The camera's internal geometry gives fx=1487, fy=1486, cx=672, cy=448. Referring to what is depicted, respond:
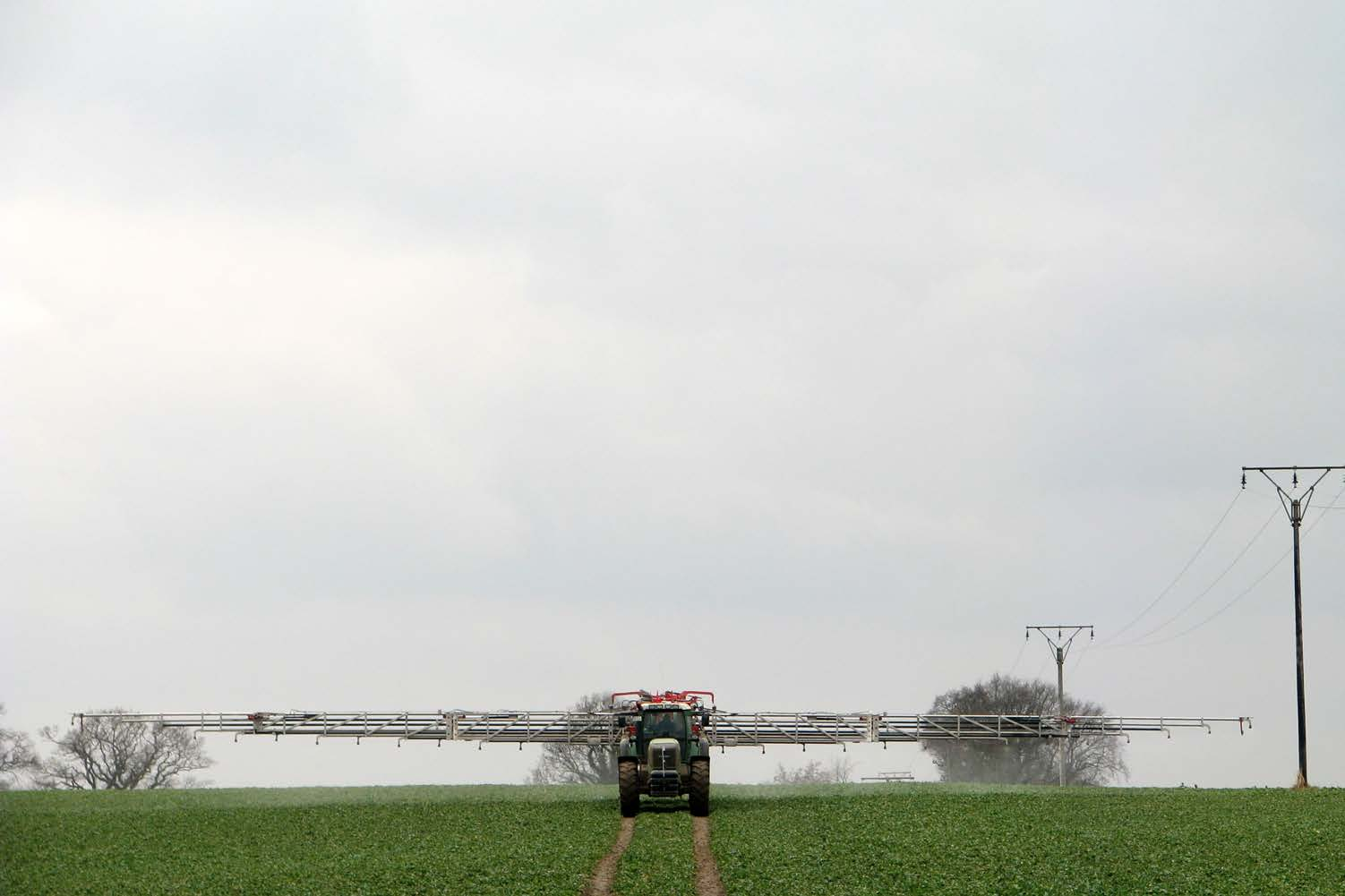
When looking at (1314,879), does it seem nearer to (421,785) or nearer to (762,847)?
(762,847)

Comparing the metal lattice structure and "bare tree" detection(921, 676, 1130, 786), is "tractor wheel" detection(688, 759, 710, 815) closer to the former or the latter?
the metal lattice structure

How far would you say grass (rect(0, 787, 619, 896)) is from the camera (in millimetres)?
34000

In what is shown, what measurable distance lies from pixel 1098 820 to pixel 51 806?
38.0 metres

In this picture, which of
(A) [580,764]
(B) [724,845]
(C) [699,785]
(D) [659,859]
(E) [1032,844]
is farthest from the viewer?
(A) [580,764]

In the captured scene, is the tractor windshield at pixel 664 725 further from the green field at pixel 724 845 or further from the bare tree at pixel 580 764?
the bare tree at pixel 580 764

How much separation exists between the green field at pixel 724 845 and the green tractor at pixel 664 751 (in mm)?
998

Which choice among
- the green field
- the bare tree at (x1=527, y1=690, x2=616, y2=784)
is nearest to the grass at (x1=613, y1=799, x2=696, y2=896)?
the green field

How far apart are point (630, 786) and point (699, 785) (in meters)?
2.16

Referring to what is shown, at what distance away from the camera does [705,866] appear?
3547 centimetres

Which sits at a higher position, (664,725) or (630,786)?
(664,725)

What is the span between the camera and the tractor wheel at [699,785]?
45.2 meters

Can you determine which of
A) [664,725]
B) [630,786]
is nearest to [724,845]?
[630,786]

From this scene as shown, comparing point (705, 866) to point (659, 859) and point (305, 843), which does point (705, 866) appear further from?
point (305, 843)

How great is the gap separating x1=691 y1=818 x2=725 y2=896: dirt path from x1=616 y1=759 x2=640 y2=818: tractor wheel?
277 centimetres
